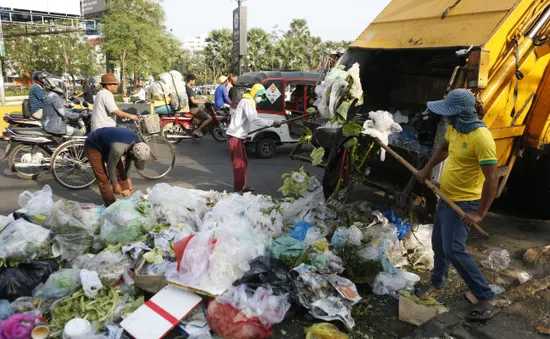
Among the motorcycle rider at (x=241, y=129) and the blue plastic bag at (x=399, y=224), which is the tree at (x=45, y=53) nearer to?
the motorcycle rider at (x=241, y=129)

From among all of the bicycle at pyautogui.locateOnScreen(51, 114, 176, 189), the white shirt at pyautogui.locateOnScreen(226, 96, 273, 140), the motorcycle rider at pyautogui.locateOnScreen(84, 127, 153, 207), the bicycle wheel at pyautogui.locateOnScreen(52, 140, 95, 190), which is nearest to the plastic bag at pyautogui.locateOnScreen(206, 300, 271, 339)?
the motorcycle rider at pyautogui.locateOnScreen(84, 127, 153, 207)

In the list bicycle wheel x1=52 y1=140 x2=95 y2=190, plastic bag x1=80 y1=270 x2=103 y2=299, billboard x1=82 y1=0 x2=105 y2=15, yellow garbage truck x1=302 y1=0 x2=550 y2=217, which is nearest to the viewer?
plastic bag x1=80 y1=270 x2=103 y2=299

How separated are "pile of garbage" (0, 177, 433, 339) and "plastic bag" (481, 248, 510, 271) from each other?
21.0 inches

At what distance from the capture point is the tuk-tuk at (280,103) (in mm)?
7551

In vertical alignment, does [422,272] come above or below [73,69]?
below

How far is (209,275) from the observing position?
9.37 ft

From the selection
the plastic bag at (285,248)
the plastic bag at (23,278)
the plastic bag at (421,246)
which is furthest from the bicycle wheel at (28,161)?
the plastic bag at (421,246)

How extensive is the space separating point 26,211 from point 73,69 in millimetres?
26565

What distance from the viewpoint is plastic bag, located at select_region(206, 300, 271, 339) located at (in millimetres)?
2572

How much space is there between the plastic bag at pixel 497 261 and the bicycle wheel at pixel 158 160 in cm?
456

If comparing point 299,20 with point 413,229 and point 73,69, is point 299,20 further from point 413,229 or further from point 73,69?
point 413,229

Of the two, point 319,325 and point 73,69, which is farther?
point 73,69

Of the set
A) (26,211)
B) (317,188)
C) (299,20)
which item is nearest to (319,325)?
(317,188)

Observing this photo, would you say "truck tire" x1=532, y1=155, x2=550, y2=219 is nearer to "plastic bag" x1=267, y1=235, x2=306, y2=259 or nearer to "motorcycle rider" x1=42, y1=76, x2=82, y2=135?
"plastic bag" x1=267, y1=235, x2=306, y2=259
